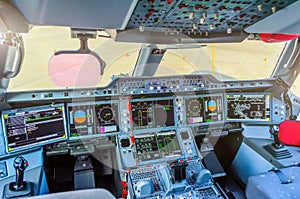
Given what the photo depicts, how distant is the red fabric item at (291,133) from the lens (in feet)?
6.78

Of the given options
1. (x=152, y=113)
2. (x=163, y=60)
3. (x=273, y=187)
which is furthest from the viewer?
(x=163, y=60)

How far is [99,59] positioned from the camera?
167cm

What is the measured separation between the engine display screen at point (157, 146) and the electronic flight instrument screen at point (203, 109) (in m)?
0.32

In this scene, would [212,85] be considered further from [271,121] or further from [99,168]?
[99,168]

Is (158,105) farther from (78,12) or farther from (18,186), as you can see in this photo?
(78,12)

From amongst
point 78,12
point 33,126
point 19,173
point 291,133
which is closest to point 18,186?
point 19,173

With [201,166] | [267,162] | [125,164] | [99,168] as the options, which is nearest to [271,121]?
[267,162]

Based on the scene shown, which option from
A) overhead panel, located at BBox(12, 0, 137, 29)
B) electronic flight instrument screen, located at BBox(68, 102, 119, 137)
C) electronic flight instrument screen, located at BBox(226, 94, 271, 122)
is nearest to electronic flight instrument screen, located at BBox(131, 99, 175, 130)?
electronic flight instrument screen, located at BBox(68, 102, 119, 137)

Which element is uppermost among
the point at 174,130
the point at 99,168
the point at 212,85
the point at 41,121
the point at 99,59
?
the point at 99,59

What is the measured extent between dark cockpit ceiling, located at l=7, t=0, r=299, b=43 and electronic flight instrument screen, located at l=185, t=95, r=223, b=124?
1868mm

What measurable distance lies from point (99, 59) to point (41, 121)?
1.16m

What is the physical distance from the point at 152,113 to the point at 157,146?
36cm

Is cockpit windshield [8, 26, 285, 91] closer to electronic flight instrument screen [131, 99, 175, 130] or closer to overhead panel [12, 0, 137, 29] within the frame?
electronic flight instrument screen [131, 99, 175, 130]

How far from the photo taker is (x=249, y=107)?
3.05 metres
